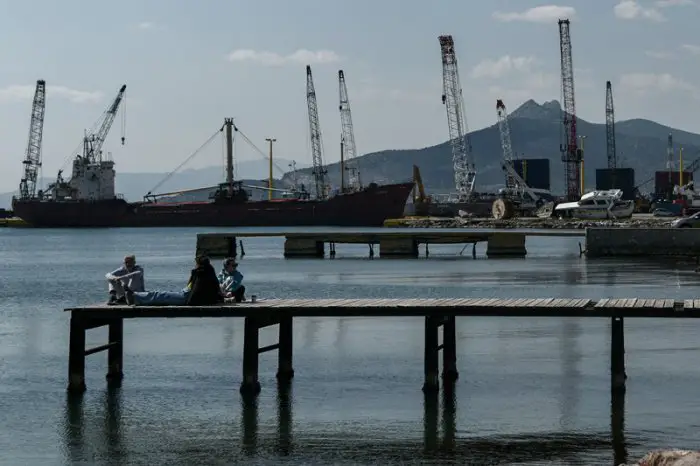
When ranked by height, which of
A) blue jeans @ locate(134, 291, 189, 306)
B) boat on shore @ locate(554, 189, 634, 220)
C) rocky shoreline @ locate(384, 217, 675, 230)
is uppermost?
boat on shore @ locate(554, 189, 634, 220)

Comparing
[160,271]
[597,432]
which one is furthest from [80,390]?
[160,271]

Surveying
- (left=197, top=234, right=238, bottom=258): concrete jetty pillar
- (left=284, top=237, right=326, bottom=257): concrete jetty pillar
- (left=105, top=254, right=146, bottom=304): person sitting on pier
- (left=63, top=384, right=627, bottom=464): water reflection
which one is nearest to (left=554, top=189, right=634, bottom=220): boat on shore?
(left=284, top=237, right=326, bottom=257): concrete jetty pillar

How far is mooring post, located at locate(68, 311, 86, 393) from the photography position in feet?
83.9

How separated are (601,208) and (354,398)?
159 metres

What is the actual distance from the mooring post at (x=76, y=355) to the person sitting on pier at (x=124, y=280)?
32.7 inches

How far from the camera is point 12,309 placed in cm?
5166

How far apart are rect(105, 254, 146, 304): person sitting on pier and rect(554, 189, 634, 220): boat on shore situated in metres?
157

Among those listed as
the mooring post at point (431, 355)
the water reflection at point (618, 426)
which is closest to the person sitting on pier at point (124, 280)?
the mooring post at point (431, 355)

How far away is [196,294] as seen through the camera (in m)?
25.0

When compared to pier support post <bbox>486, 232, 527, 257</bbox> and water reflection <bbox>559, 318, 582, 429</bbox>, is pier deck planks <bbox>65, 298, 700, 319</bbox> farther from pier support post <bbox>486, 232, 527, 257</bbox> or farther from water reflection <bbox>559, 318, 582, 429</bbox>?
pier support post <bbox>486, 232, 527, 257</bbox>

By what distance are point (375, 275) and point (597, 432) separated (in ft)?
154

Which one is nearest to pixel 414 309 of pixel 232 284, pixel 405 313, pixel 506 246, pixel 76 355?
pixel 405 313

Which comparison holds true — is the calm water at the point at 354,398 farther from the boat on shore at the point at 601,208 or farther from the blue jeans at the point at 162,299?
the boat on shore at the point at 601,208

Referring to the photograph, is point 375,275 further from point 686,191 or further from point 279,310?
point 686,191
